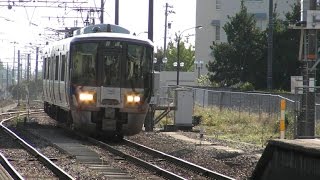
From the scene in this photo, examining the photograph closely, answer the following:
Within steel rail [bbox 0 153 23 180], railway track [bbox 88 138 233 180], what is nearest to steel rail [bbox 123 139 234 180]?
railway track [bbox 88 138 233 180]

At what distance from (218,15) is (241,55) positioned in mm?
27654

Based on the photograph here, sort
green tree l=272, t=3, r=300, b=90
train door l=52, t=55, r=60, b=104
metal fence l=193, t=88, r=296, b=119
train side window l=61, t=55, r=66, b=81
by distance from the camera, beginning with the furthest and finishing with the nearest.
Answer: green tree l=272, t=3, r=300, b=90
metal fence l=193, t=88, r=296, b=119
train door l=52, t=55, r=60, b=104
train side window l=61, t=55, r=66, b=81

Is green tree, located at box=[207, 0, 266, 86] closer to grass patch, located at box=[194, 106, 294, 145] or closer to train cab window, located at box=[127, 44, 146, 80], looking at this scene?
grass patch, located at box=[194, 106, 294, 145]

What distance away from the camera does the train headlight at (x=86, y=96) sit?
20.0 meters

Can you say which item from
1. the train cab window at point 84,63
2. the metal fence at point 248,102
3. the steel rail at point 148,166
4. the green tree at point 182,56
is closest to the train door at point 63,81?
the train cab window at point 84,63

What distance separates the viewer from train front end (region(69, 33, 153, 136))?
65.8ft

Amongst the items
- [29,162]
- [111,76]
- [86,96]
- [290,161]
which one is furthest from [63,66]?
[290,161]

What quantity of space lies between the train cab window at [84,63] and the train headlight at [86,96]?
0.32 metres

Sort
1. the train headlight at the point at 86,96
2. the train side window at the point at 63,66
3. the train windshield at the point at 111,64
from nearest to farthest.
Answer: the train headlight at the point at 86,96, the train windshield at the point at 111,64, the train side window at the point at 63,66

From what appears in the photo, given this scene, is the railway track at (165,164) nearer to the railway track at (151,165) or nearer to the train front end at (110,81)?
the railway track at (151,165)

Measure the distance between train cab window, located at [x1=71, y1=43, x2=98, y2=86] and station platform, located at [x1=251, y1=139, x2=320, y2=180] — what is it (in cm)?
1176

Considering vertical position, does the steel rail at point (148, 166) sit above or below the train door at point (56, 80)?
below

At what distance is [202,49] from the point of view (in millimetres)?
78750

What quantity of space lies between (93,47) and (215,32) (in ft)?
188
